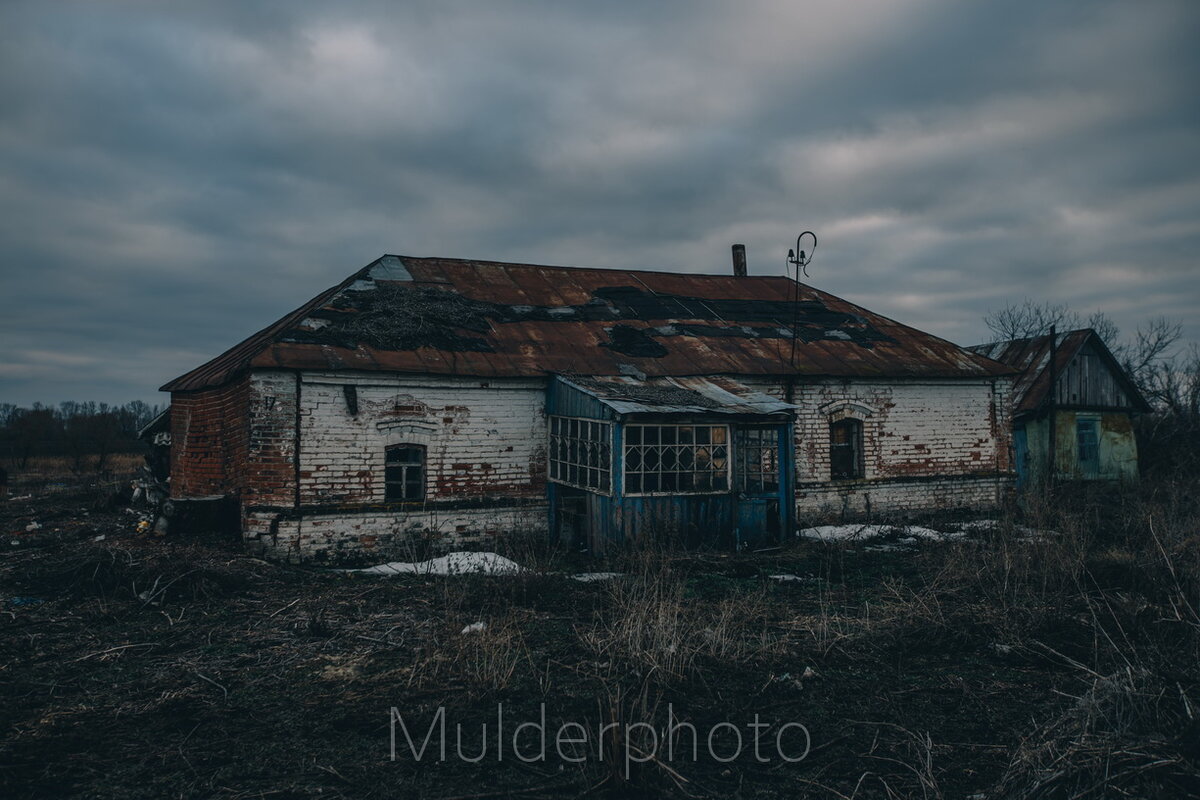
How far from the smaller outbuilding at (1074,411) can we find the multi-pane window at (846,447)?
19.6 ft

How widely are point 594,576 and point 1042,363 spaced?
50.8 ft

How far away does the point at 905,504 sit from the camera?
13945mm

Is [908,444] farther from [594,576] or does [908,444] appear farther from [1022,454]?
[594,576]

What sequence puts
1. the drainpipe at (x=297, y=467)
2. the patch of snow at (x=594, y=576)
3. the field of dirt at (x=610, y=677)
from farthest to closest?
the drainpipe at (x=297, y=467) < the patch of snow at (x=594, y=576) < the field of dirt at (x=610, y=677)

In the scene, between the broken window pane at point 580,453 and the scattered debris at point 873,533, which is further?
the scattered debris at point 873,533

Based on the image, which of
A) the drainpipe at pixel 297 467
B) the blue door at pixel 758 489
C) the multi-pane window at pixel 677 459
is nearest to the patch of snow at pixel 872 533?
the blue door at pixel 758 489

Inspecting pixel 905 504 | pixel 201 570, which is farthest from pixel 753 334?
pixel 201 570

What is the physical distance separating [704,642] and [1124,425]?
751 inches

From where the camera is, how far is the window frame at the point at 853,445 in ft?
44.9

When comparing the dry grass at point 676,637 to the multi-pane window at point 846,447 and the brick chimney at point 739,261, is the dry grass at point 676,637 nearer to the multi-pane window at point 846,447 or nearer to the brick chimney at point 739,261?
the multi-pane window at point 846,447

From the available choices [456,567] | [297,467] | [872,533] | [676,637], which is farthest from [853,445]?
[297,467]

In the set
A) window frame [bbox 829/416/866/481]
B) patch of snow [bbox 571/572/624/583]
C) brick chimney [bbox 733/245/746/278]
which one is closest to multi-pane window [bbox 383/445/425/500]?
patch of snow [bbox 571/572/624/583]

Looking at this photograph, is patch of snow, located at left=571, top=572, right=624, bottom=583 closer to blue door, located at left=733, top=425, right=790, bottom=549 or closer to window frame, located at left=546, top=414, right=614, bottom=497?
window frame, located at left=546, top=414, right=614, bottom=497

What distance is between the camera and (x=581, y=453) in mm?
10734
